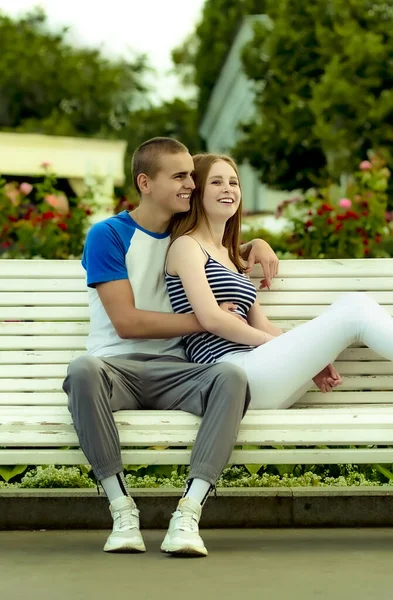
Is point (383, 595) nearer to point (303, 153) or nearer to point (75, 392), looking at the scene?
point (75, 392)

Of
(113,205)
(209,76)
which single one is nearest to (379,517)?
(113,205)

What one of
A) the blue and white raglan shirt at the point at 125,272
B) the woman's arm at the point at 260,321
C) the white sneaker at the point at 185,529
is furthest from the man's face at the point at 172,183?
the white sneaker at the point at 185,529

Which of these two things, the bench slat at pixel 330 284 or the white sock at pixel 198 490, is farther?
the bench slat at pixel 330 284

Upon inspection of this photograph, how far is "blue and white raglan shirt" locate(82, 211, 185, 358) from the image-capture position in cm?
503

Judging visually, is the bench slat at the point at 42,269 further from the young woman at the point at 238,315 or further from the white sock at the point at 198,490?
the white sock at the point at 198,490

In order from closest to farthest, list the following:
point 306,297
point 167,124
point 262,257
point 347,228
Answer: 1. point 262,257
2. point 306,297
3. point 347,228
4. point 167,124

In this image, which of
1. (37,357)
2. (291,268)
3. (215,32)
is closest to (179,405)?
(37,357)

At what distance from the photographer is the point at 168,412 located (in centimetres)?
471

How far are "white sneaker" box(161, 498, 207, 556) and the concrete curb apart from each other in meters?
0.85

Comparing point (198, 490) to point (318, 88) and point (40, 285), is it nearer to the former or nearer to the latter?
point (40, 285)

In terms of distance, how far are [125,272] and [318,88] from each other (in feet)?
71.5

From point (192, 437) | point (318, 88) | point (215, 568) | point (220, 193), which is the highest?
point (318, 88)

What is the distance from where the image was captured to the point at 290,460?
15.7ft

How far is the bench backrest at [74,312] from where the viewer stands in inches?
213
